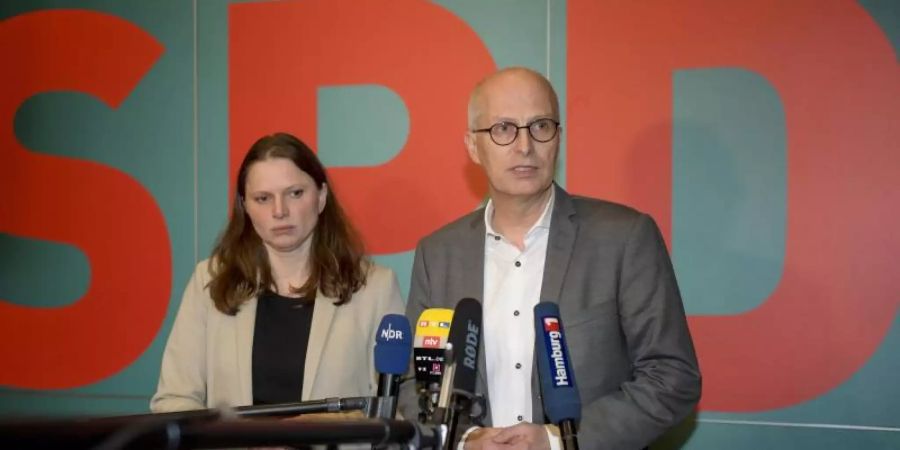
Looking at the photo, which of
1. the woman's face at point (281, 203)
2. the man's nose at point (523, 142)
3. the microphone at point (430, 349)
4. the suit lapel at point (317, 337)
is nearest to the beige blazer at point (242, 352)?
the suit lapel at point (317, 337)

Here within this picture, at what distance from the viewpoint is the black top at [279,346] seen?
297cm

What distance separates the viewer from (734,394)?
3.72 m

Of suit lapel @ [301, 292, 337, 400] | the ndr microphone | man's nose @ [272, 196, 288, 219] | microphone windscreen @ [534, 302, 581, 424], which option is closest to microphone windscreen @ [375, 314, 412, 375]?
the ndr microphone

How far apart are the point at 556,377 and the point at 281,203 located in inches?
55.0

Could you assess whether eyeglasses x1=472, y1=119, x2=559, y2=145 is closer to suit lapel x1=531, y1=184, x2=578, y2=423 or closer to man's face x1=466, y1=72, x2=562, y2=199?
man's face x1=466, y1=72, x2=562, y2=199

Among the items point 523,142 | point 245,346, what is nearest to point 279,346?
point 245,346

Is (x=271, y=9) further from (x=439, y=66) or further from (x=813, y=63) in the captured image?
(x=813, y=63)

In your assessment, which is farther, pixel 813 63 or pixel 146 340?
pixel 146 340

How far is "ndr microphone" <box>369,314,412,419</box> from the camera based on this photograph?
69.4 inches

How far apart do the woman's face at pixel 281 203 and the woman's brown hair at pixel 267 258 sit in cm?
3

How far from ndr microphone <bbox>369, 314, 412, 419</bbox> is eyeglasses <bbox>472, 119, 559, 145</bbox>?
798 mm

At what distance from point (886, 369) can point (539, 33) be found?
185cm

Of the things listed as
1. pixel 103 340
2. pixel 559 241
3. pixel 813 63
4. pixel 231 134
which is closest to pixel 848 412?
pixel 813 63

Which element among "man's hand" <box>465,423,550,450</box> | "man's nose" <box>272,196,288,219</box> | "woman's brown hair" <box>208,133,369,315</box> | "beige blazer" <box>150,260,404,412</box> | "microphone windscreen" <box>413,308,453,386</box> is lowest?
"man's hand" <box>465,423,550,450</box>
